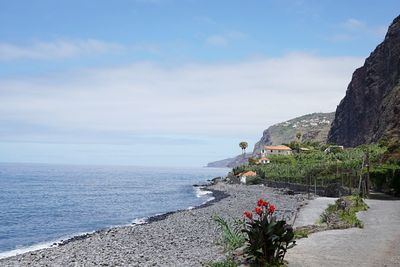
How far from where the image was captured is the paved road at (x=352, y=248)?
43.8 ft

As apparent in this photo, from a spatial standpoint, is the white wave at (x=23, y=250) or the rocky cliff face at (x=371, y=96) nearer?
the white wave at (x=23, y=250)

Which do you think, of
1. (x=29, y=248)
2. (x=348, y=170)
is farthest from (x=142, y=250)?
(x=348, y=170)

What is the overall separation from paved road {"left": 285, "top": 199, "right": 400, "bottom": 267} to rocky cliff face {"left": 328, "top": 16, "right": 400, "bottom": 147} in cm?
10083

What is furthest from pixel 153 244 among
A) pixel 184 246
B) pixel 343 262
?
pixel 343 262

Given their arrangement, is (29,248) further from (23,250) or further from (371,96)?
(371,96)

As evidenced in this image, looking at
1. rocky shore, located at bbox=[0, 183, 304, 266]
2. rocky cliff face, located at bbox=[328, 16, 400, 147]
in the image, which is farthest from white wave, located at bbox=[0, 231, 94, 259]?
rocky cliff face, located at bbox=[328, 16, 400, 147]

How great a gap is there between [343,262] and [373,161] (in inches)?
2237

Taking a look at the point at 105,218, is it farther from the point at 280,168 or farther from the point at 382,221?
the point at 280,168

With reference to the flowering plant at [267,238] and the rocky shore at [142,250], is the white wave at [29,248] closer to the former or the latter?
the rocky shore at [142,250]

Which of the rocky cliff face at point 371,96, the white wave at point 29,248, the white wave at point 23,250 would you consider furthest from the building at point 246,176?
the white wave at point 23,250

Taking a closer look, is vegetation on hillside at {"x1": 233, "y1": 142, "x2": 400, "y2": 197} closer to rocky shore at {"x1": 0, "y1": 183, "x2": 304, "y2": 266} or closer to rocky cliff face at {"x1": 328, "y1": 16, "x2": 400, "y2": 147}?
rocky shore at {"x1": 0, "y1": 183, "x2": 304, "y2": 266}

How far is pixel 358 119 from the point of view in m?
169

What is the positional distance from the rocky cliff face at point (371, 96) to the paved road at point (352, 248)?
101 m

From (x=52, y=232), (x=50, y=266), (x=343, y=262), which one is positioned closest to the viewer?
(x=343, y=262)
